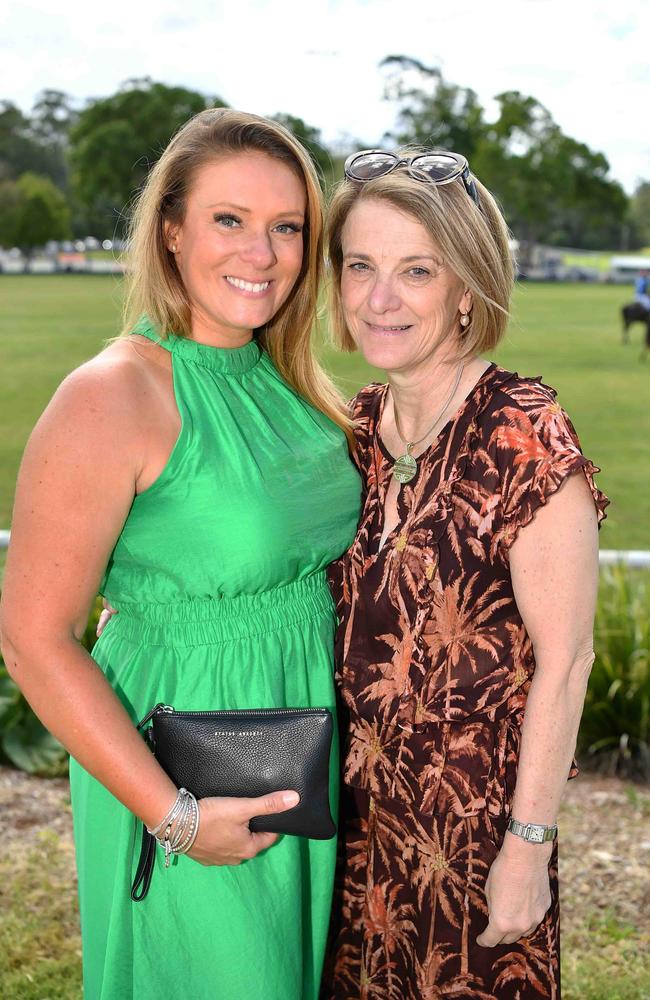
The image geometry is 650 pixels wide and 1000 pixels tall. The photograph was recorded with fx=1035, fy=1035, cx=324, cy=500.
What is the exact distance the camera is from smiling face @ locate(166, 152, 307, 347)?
227 cm

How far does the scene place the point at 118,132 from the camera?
81.7 metres

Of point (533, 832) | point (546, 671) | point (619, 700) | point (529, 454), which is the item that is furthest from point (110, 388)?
point (619, 700)

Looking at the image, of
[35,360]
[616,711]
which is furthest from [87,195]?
[616,711]

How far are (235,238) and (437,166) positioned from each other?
48 cm

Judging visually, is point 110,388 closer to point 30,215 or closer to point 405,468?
point 405,468

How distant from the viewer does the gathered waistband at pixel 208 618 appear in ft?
7.07

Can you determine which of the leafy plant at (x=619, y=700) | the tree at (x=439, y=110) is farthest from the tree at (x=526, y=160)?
the leafy plant at (x=619, y=700)

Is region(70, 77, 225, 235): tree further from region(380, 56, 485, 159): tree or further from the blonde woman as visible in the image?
the blonde woman

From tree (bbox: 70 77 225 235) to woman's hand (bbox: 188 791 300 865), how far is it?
3118 inches

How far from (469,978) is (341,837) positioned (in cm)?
42

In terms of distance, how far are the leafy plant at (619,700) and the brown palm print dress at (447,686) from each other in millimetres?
2616

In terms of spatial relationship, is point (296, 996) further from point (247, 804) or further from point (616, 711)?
point (616, 711)

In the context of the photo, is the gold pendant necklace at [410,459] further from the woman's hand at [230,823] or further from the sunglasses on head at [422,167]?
the woman's hand at [230,823]

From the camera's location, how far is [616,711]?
16.0 feet
